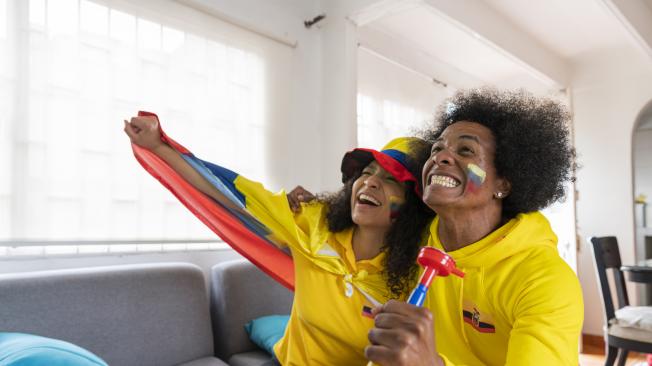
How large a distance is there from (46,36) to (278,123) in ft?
4.18

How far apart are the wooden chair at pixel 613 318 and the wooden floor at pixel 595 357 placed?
1.22 m

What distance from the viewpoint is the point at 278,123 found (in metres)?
2.86

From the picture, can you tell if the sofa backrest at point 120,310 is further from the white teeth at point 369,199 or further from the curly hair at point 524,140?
the curly hair at point 524,140

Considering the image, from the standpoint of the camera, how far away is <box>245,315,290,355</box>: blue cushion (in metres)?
2.11

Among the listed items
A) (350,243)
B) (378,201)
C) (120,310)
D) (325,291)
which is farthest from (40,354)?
(378,201)

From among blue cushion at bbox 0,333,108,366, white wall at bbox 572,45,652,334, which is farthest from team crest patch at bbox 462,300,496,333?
white wall at bbox 572,45,652,334

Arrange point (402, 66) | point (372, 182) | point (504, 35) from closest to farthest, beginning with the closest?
point (372, 182), point (504, 35), point (402, 66)

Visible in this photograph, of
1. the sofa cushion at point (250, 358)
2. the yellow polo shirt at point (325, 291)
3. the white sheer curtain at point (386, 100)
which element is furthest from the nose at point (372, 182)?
the white sheer curtain at point (386, 100)

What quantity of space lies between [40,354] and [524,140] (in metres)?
1.40

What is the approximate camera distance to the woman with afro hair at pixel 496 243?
33.8 inches

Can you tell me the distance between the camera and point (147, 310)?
199 cm

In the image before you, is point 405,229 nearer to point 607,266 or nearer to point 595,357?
point 607,266

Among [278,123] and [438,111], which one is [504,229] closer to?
[438,111]

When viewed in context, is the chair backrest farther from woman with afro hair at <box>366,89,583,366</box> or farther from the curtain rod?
woman with afro hair at <box>366,89,583,366</box>
